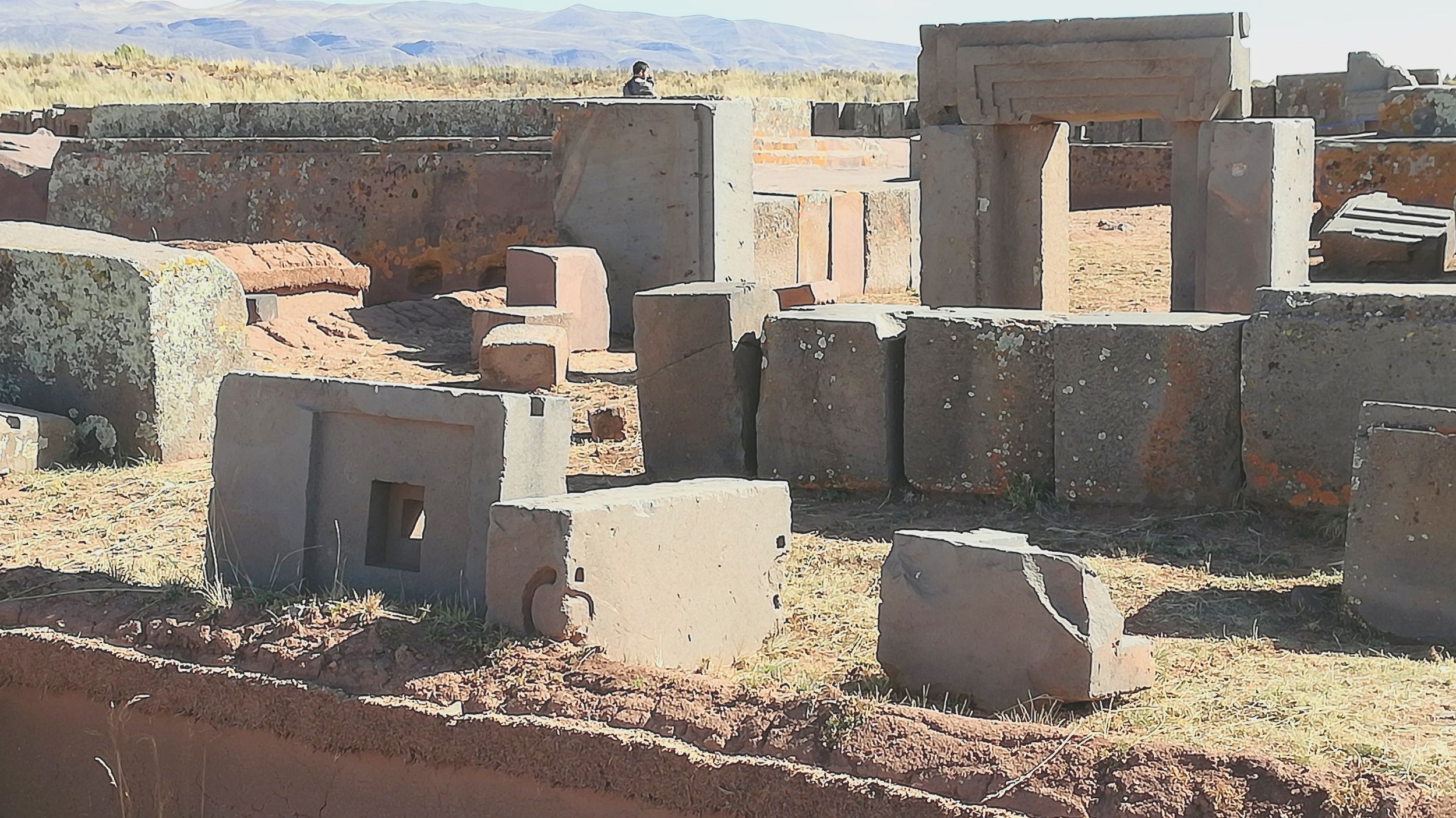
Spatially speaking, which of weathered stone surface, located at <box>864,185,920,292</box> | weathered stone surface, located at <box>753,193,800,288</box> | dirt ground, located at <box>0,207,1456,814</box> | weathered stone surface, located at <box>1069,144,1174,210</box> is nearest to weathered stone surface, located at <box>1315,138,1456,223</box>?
weathered stone surface, located at <box>1069,144,1174,210</box>

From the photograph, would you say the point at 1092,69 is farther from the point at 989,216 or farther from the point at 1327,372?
the point at 1327,372

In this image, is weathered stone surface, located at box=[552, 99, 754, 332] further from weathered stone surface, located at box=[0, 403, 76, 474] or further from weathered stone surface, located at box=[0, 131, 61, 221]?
weathered stone surface, located at box=[0, 131, 61, 221]

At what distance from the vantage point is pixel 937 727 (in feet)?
13.1

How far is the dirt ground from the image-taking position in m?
4.14

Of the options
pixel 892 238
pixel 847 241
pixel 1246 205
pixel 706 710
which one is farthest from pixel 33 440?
pixel 892 238

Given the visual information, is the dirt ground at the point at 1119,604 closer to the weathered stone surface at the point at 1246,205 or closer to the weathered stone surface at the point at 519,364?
the weathered stone surface at the point at 519,364

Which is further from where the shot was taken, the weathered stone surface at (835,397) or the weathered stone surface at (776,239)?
the weathered stone surface at (776,239)

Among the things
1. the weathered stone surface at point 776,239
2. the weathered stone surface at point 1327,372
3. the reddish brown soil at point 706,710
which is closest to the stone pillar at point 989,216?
the weathered stone surface at point 776,239

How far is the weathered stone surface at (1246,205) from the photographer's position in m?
9.63

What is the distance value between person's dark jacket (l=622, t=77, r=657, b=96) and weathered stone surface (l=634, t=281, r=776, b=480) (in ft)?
24.6

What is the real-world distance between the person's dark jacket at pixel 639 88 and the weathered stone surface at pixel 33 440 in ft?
26.0

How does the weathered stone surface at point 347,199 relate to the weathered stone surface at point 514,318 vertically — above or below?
above

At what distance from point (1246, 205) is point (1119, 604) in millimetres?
4982

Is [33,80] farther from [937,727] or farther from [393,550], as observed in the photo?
[937,727]
